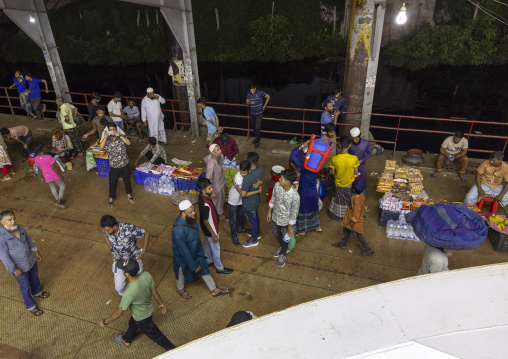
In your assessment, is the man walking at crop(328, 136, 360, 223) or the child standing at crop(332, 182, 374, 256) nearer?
the child standing at crop(332, 182, 374, 256)

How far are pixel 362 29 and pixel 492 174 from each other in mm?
4443

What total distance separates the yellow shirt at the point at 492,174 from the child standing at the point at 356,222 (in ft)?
9.26

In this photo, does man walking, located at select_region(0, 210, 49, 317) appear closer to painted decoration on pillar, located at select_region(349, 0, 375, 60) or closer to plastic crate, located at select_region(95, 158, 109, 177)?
plastic crate, located at select_region(95, 158, 109, 177)

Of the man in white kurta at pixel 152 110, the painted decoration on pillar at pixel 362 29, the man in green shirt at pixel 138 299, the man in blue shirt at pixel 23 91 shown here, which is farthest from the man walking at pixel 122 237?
the man in blue shirt at pixel 23 91

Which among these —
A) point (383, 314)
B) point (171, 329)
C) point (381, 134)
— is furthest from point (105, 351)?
point (381, 134)

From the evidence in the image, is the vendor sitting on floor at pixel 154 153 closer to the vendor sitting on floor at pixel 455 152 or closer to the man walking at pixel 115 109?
the man walking at pixel 115 109

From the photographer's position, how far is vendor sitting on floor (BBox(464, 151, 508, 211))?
6766mm

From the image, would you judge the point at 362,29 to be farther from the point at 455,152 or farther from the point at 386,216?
the point at 386,216

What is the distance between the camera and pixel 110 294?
561 centimetres

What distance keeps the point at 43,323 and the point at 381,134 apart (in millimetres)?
15518

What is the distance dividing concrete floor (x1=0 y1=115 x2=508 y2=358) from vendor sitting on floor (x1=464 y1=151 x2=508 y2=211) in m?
0.63

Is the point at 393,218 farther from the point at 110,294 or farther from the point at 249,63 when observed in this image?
the point at 249,63

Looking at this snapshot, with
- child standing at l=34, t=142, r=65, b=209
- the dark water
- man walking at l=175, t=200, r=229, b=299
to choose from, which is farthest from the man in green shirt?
the dark water

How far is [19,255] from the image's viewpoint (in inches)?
188
